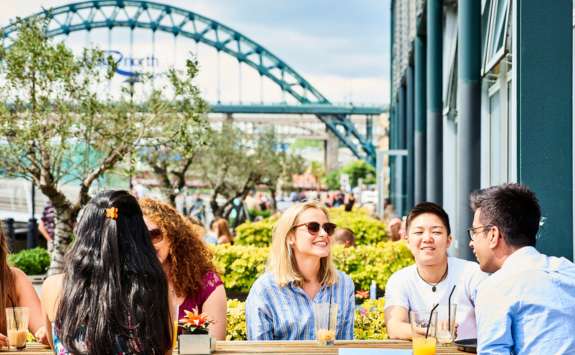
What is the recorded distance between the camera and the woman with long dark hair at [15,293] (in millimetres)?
4684

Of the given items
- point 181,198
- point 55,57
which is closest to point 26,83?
point 55,57

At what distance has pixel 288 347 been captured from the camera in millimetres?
4152

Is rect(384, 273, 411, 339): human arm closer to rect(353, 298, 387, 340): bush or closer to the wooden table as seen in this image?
the wooden table

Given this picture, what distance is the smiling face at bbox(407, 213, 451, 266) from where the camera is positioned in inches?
192

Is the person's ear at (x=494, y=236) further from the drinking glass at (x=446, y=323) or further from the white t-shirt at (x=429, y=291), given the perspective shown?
the white t-shirt at (x=429, y=291)

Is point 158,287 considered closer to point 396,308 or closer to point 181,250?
point 181,250

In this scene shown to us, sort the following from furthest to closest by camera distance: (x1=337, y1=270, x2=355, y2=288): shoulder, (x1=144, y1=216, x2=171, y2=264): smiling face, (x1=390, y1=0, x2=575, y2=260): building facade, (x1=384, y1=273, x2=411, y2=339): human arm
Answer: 1. (x1=390, y1=0, x2=575, y2=260): building facade
2. (x1=337, y1=270, x2=355, y2=288): shoulder
3. (x1=144, y1=216, x2=171, y2=264): smiling face
4. (x1=384, y1=273, x2=411, y2=339): human arm

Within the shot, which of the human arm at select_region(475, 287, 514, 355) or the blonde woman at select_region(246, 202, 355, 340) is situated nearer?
the human arm at select_region(475, 287, 514, 355)

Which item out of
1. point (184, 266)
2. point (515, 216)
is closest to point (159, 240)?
point (184, 266)

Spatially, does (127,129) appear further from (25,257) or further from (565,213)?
(565,213)

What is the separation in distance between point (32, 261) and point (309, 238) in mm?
13346

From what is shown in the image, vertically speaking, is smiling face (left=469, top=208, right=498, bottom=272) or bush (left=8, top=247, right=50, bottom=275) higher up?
smiling face (left=469, top=208, right=498, bottom=272)

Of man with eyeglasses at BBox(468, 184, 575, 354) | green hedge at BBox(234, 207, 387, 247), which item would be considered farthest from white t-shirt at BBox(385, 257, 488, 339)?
green hedge at BBox(234, 207, 387, 247)

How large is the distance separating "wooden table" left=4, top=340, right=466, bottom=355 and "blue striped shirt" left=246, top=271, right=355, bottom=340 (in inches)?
14.5
